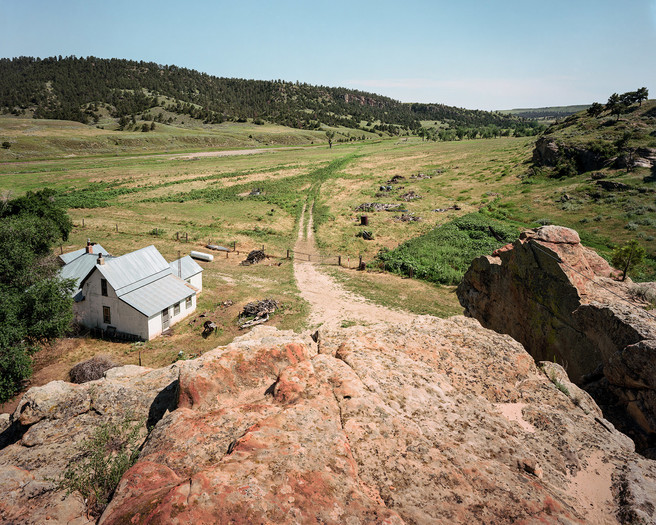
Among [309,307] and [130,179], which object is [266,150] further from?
[309,307]

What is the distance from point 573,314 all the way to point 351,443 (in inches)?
407

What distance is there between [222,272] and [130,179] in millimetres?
66373

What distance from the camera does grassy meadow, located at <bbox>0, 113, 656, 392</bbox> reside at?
30719 millimetres

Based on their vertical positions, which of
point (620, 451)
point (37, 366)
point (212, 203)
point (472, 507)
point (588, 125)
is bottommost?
point (37, 366)

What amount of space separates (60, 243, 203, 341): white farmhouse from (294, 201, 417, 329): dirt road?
10.2 m

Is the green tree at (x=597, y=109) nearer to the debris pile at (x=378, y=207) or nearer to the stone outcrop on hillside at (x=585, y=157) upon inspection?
the stone outcrop on hillside at (x=585, y=157)

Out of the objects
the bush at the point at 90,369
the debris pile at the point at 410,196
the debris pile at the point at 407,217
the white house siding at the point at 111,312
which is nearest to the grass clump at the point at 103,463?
the bush at the point at 90,369

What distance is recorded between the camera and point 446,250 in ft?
132

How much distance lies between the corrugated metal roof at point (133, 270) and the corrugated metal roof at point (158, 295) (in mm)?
441

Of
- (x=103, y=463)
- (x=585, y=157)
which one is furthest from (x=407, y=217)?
(x=103, y=463)

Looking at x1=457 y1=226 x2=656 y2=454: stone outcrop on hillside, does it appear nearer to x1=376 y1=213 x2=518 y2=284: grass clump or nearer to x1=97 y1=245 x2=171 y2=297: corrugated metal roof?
x1=376 y1=213 x2=518 y2=284: grass clump

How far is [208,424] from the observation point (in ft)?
19.9

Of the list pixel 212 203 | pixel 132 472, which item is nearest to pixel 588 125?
pixel 212 203

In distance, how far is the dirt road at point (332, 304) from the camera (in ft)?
90.0
